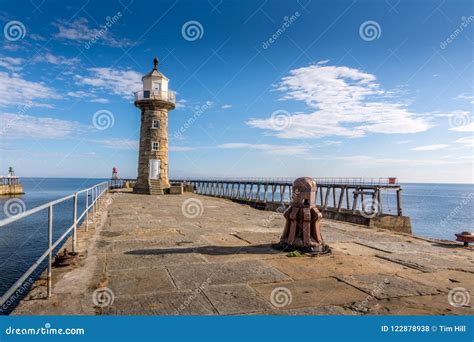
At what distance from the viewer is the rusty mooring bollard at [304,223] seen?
568 centimetres

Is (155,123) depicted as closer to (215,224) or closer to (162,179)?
(162,179)

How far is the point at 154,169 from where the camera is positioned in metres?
24.1

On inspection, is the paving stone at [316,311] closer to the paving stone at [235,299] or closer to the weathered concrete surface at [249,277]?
the weathered concrete surface at [249,277]

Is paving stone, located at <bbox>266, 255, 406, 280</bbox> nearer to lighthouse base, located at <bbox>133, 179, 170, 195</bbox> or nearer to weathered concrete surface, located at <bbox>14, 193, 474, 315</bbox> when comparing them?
weathered concrete surface, located at <bbox>14, 193, 474, 315</bbox>

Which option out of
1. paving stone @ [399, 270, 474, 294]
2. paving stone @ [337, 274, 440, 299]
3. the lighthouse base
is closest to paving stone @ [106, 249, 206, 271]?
paving stone @ [337, 274, 440, 299]

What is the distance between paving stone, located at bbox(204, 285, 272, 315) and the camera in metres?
3.28

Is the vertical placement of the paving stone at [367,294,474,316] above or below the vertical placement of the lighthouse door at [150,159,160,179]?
below

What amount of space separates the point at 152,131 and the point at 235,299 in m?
21.8

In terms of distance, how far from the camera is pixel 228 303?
3424 mm

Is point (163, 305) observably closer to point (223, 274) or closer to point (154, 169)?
point (223, 274)

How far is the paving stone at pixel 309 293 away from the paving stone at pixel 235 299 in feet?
0.39

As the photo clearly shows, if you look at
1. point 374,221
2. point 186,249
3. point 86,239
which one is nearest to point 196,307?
point 186,249

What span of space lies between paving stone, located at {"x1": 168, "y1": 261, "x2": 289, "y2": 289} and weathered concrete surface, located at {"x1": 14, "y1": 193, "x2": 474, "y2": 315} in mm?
13

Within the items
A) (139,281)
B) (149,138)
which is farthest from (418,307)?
(149,138)
